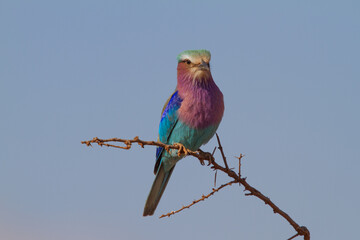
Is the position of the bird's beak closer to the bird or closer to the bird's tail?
the bird

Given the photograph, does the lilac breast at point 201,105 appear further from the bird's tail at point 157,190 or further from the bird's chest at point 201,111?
the bird's tail at point 157,190

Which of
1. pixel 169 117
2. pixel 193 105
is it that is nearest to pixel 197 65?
pixel 193 105

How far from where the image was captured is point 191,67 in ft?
18.1

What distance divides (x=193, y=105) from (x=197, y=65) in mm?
450

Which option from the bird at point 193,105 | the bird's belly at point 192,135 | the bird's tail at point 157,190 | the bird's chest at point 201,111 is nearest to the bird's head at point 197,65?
the bird at point 193,105

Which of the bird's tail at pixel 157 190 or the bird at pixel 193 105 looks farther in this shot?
the bird's tail at pixel 157 190

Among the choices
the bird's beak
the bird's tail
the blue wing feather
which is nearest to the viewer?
the bird's beak

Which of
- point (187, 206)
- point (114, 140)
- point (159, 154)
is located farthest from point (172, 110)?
point (114, 140)

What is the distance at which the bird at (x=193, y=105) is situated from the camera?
542 cm

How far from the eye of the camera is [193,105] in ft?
17.9

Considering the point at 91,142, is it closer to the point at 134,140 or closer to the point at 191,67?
the point at 134,140

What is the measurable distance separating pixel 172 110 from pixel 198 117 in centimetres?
37

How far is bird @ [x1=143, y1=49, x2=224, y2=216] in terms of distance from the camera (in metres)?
5.42

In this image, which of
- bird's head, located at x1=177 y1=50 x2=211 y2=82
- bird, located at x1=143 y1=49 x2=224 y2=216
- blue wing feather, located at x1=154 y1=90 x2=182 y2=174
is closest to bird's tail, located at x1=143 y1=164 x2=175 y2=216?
blue wing feather, located at x1=154 y1=90 x2=182 y2=174
